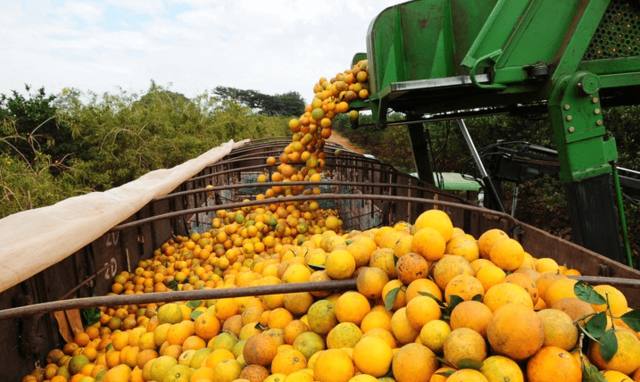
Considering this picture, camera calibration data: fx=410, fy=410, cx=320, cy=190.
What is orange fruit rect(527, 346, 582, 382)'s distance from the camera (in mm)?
1215

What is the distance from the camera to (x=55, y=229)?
99.7 inches

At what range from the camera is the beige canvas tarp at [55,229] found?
2.12 meters

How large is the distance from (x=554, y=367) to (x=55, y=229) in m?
2.69

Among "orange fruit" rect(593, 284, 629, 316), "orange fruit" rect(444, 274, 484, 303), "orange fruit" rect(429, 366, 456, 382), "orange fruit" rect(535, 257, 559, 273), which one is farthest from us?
"orange fruit" rect(535, 257, 559, 273)

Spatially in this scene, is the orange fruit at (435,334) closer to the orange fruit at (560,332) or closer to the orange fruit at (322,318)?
the orange fruit at (560,332)

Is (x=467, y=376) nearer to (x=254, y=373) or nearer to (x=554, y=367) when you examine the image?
(x=554, y=367)

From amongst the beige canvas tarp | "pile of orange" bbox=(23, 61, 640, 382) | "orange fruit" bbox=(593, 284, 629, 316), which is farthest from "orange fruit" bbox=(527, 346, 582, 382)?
the beige canvas tarp

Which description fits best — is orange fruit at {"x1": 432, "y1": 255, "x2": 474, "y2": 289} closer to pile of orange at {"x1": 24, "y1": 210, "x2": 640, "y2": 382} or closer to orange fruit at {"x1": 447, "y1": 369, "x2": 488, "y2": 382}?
pile of orange at {"x1": 24, "y1": 210, "x2": 640, "y2": 382}

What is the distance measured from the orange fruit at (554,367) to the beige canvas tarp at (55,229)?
228 cm

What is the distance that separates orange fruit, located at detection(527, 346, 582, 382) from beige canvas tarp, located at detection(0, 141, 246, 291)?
2278mm

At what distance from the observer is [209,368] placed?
5.71ft

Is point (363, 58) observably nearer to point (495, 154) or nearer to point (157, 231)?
Result: point (495, 154)

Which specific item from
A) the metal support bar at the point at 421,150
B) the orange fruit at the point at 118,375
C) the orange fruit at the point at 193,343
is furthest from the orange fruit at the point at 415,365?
the metal support bar at the point at 421,150

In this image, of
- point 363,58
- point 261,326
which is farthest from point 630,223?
point 261,326
